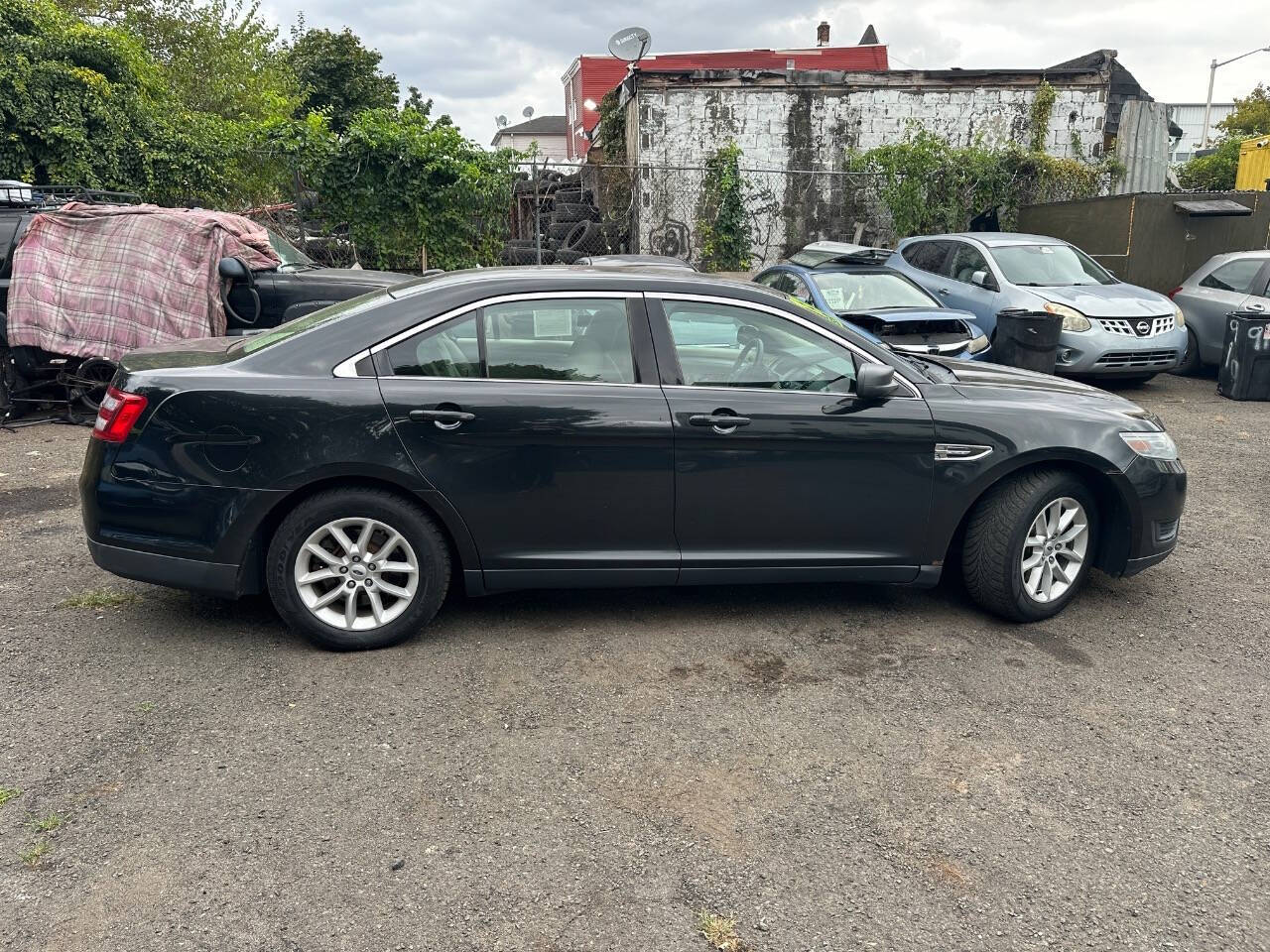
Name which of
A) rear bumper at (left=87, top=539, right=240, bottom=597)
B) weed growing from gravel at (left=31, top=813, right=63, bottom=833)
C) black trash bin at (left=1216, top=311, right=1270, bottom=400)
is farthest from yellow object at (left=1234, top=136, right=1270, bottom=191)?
weed growing from gravel at (left=31, top=813, right=63, bottom=833)

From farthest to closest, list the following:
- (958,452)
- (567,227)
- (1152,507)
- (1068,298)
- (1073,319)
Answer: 1. (567,227)
2. (1068,298)
3. (1073,319)
4. (1152,507)
5. (958,452)

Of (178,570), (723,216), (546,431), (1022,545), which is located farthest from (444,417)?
(723,216)

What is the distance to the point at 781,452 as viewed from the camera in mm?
4332

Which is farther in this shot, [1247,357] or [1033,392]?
[1247,357]

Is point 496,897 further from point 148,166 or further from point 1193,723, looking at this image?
point 148,166

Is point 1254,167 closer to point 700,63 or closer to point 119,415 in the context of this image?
point 700,63

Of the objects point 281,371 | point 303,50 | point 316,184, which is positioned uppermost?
point 303,50

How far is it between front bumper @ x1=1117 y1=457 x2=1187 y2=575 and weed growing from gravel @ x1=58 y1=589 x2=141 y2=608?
4.89 meters

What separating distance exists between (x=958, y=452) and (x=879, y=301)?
5.37 meters

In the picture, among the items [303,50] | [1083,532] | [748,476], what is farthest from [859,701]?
[303,50]

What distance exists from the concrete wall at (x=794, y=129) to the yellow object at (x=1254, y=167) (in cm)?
716

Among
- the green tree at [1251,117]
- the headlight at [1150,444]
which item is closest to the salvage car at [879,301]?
the headlight at [1150,444]

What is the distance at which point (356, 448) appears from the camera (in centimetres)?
405

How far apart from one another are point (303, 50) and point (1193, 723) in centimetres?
4601
